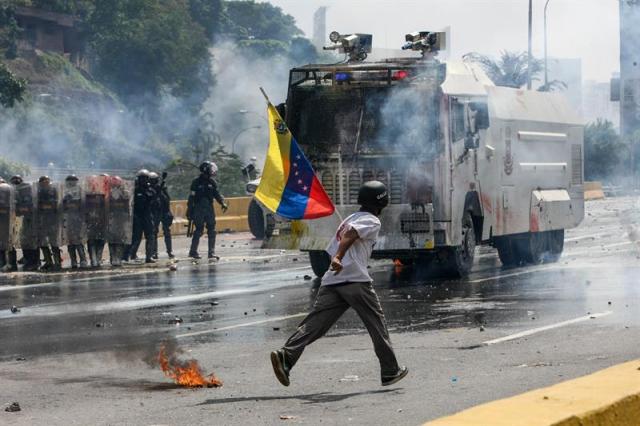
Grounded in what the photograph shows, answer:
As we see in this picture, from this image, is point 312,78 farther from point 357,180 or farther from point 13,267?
point 13,267

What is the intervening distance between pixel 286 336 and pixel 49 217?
39.9ft

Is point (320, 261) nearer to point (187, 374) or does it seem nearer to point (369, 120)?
point (369, 120)

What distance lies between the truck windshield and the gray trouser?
9414 millimetres

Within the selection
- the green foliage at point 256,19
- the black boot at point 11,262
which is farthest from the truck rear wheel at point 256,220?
the green foliage at point 256,19

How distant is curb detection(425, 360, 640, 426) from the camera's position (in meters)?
5.79

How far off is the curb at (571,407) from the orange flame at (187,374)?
4.20m

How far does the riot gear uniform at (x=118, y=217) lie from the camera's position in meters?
26.4

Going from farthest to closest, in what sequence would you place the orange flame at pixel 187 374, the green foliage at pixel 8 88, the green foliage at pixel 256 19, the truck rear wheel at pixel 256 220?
the green foliage at pixel 256 19, the green foliage at pixel 8 88, the truck rear wheel at pixel 256 220, the orange flame at pixel 187 374

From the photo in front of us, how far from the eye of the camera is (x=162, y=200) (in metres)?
28.1

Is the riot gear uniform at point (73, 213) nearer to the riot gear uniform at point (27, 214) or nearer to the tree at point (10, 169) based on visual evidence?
the riot gear uniform at point (27, 214)

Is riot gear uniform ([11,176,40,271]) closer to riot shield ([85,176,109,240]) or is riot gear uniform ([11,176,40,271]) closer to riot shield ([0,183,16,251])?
riot shield ([0,183,16,251])

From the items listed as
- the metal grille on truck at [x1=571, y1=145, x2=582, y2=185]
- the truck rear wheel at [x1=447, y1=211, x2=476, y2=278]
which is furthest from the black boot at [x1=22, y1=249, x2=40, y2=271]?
the metal grille on truck at [x1=571, y1=145, x2=582, y2=185]

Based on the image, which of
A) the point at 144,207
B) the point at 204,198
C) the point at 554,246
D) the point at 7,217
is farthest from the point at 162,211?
the point at 554,246

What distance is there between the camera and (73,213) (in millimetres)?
25922
